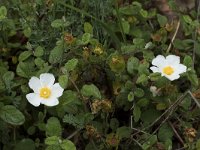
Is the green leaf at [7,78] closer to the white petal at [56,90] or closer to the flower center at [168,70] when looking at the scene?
the white petal at [56,90]

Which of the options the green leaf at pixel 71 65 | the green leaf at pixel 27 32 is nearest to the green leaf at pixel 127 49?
the green leaf at pixel 71 65

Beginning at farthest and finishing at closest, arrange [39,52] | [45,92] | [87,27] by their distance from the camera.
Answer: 1. [87,27]
2. [39,52]
3. [45,92]

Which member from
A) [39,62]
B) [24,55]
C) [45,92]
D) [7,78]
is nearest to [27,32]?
[24,55]

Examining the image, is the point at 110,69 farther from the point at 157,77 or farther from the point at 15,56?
the point at 15,56

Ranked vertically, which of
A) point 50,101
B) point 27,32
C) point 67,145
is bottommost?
point 67,145

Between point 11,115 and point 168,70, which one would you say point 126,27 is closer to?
point 168,70

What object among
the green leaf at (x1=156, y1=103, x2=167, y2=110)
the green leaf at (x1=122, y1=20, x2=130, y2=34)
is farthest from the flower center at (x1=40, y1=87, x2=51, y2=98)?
the green leaf at (x1=122, y1=20, x2=130, y2=34)
